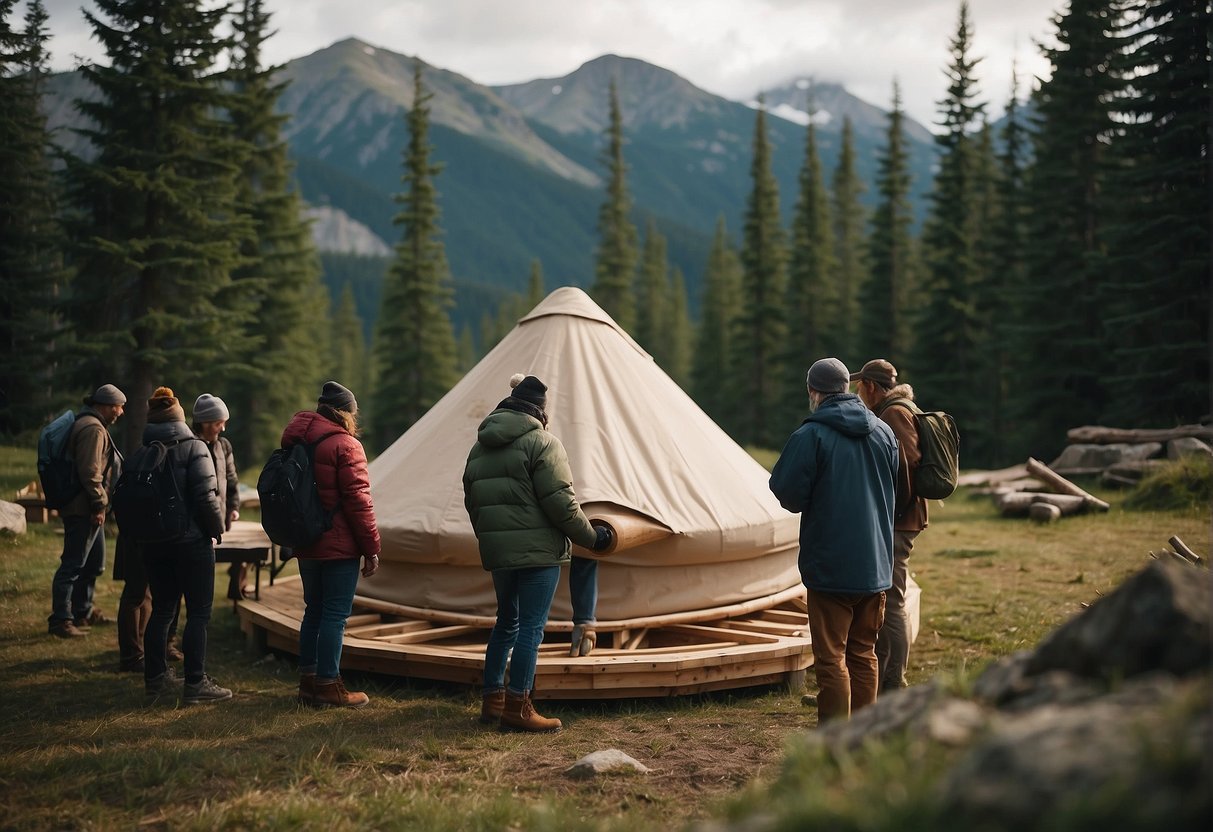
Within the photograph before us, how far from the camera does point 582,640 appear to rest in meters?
6.41

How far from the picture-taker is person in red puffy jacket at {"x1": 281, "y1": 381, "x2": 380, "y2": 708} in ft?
19.1

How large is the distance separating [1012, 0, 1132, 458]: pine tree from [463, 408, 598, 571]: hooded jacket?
2180cm

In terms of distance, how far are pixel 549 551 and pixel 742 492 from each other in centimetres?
253

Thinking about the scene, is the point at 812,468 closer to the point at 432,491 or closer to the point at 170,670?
the point at 432,491

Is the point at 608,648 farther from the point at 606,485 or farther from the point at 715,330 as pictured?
the point at 715,330

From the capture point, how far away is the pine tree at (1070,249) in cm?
2455

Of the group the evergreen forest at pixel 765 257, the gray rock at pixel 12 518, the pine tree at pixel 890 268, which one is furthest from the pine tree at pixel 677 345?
the gray rock at pixel 12 518

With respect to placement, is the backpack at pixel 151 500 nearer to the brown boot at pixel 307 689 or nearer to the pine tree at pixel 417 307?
the brown boot at pixel 307 689

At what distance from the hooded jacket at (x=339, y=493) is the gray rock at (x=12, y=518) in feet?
26.5

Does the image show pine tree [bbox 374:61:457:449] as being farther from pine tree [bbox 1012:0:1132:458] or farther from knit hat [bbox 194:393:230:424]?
knit hat [bbox 194:393:230:424]

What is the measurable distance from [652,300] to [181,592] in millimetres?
53310

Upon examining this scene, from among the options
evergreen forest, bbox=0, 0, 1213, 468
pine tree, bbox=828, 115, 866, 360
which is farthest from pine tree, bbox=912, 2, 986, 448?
pine tree, bbox=828, 115, 866, 360

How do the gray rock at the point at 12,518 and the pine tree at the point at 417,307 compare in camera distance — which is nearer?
the gray rock at the point at 12,518

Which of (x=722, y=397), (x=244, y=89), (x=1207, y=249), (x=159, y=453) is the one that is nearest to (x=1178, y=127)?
(x=1207, y=249)
